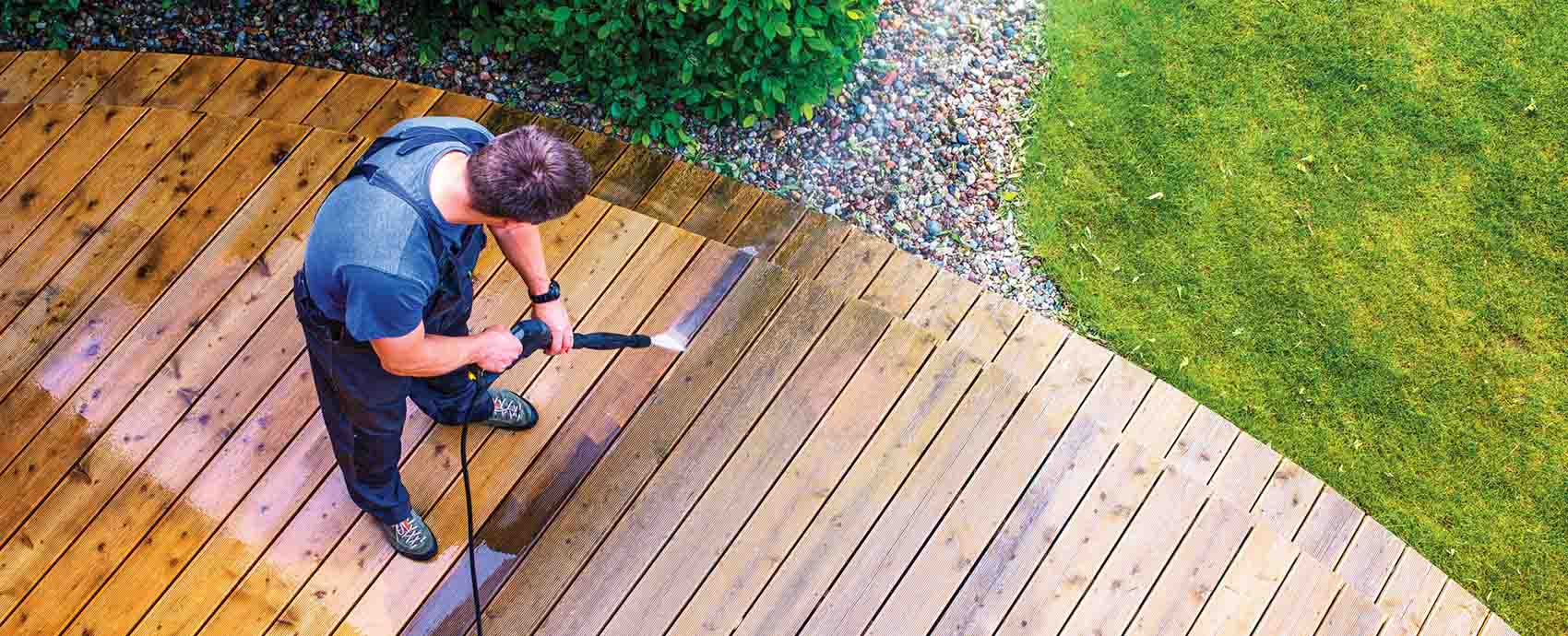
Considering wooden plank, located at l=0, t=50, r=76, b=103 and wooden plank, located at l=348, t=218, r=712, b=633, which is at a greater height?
wooden plank, located at l=0, t=50, r=76, b=103

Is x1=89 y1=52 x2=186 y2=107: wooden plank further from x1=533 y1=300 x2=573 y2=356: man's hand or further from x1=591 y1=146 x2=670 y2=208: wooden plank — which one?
x1=533 y1=300 x2=573 y2=356: man's hand

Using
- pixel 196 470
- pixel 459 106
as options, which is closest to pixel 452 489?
pixel 196 470

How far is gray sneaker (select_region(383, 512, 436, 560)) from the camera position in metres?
3.12

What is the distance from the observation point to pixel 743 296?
357cm

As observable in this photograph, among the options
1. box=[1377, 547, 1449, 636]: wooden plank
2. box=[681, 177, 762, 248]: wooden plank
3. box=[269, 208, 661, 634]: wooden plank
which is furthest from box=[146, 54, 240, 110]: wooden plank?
box=[1377, 547, 1449, 636]: wooden plank

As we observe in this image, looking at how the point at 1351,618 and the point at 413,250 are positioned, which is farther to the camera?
the point at 1351,618

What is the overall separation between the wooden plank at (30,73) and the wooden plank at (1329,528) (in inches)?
183

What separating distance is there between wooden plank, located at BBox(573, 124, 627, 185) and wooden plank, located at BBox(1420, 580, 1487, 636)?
9.96 ft

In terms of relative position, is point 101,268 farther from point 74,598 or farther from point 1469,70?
point 1469,70

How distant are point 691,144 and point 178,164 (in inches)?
69.7

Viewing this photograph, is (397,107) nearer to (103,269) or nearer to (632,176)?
(632,176)

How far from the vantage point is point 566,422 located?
3.37 m

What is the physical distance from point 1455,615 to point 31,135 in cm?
493

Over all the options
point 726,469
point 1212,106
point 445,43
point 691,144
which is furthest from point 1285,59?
point 445,43
